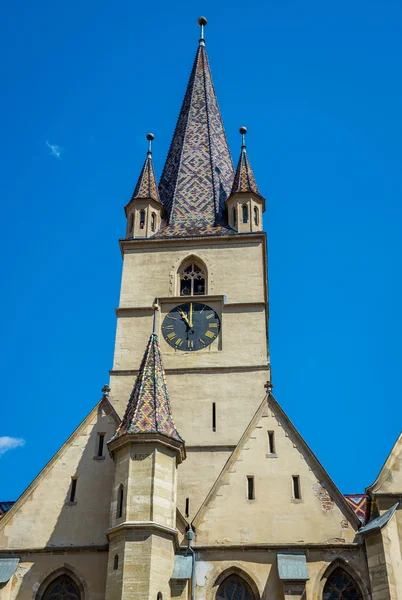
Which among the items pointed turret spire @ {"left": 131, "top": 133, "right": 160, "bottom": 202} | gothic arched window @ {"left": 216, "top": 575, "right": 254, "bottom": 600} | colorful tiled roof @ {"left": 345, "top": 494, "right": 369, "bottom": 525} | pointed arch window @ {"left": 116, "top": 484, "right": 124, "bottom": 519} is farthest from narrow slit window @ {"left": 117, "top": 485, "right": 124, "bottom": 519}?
pointed turret spire @ {"left": 131, "top": 133, "right": 160, "bottom": 202}

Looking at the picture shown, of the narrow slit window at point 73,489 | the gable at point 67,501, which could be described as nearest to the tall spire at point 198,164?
the gable at point 67,501

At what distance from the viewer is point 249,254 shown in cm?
2672

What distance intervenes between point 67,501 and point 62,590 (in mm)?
2006

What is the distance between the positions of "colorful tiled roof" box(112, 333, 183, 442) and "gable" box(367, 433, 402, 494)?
162 inches

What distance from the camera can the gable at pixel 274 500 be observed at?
1834cm

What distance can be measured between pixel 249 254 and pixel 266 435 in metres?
8.05

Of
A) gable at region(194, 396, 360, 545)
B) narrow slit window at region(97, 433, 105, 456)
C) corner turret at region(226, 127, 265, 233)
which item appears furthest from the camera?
corner turret at region(226, 127, 265, 233)

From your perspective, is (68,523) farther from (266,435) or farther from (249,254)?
(249,254)

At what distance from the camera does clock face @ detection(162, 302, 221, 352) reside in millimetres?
24672

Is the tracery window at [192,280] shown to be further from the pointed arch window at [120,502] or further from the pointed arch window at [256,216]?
the pointed arch window at [120,502]

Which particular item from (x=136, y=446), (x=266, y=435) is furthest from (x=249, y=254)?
(x=136, y=446)

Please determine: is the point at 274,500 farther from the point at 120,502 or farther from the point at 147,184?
the point at 147,184

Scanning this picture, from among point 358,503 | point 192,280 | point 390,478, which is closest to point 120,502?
point 390,478

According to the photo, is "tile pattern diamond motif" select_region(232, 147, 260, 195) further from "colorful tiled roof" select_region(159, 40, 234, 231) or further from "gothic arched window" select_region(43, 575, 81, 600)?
"gothic arched window" select_region(43, 575, 81, 600)
